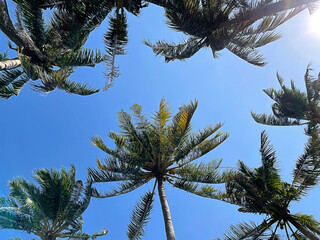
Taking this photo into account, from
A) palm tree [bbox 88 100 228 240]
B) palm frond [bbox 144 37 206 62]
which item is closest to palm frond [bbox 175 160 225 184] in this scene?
palm tree [bbox 88 100 228 240]

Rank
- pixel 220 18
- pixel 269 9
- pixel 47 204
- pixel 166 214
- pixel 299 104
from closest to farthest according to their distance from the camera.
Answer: pixel 269 9 < pixel 220 18 < pixel 166 214 < pixel 47 204 < pixel 299 104

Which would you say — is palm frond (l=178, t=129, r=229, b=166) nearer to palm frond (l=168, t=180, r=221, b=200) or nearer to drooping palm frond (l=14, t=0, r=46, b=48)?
palm frond (l=168, t=180, r=221, b=200)

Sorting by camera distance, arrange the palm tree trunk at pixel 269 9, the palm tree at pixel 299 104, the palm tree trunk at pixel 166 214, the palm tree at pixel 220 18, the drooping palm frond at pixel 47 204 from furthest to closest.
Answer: the palm tree at pixel 299 104
the drooping palm frond at pixel 47 204
the palm tree trunk at pixel 166 214
the palm tree at pixel 220 18
the palm tree trunk at pixel 269 9

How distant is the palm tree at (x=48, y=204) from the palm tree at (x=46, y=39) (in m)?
3.59

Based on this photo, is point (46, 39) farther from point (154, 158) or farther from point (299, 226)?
point (299, 226)

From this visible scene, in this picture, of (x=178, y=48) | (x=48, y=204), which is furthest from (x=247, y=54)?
(x=48, y=204)

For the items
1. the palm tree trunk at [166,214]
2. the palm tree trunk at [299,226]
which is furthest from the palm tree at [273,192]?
the palm tree trunk at [166,214]

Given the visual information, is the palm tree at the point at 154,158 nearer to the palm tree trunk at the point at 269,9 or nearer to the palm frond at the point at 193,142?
the palm frond at the point at 193,142

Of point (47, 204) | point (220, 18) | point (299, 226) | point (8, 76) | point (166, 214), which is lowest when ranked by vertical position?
point (299, 226)

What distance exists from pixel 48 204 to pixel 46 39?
20.4ft

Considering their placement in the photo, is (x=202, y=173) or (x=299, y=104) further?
(x=299, y=104)

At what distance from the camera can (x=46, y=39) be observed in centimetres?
852

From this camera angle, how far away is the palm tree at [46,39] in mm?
7242

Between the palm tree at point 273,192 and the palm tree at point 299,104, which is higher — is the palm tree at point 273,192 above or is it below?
below
